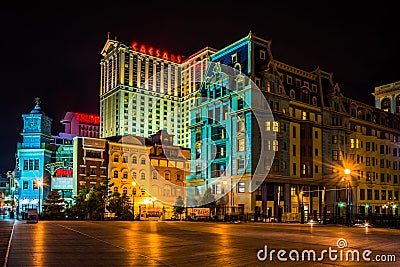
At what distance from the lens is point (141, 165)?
9469cm

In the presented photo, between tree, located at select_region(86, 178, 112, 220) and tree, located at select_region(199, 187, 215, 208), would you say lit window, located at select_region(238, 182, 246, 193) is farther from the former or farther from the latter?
tree, located at select_region(86, 178, 112, 220)

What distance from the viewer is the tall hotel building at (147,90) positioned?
6506 inches

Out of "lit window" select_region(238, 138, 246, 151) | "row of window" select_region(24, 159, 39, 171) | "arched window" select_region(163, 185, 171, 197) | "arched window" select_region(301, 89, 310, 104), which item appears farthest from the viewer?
"row of window" select_region(24, 159, 39, 171)

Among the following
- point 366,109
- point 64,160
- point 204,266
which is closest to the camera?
point 204,266

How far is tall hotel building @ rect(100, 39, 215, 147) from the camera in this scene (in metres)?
165

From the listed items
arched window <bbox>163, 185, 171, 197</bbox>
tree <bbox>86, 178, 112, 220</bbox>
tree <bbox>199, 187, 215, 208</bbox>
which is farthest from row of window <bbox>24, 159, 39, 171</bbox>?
tree <bbox>199, 187, 215, 208</bbox>

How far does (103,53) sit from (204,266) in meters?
180

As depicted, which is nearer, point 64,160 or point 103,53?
point 64,160

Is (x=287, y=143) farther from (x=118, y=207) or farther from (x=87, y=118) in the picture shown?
(x=87, y=118)

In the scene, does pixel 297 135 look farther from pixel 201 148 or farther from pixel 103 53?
pixel 103 53

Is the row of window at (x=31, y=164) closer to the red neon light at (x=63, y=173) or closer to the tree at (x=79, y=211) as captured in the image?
the red neon light at (x=63, y=173)

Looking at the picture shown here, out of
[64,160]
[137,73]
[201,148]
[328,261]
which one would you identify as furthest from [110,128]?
[328,261]

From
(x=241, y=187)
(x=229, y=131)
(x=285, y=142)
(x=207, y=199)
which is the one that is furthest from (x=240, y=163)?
(x=285, y=142)

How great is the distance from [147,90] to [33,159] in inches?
2968
